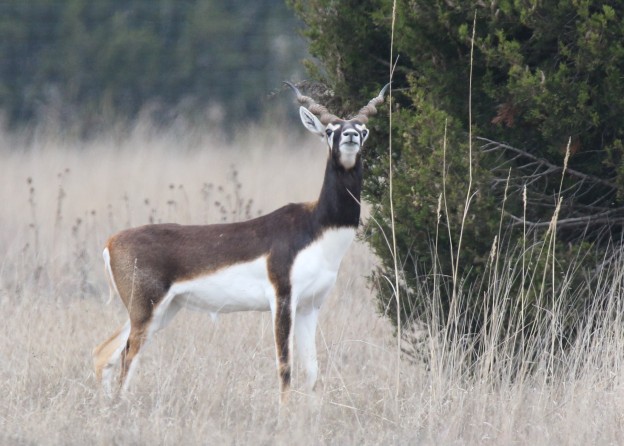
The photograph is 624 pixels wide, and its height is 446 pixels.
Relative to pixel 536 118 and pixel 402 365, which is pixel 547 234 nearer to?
pixel 536 118

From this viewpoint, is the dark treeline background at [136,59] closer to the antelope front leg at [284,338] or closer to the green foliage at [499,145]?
the green foliage at [499,145]

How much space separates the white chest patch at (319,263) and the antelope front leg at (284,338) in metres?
0.09

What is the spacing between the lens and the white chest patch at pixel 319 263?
7055 millimetres

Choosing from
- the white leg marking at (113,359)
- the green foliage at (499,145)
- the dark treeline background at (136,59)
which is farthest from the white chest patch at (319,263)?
the dark treeline background at (136,59)

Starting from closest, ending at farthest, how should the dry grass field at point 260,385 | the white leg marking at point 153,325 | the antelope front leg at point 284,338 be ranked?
the dry grass field at point 260,385 → the antelope front leg at point 284,338 → the white leg marking at point 153,325

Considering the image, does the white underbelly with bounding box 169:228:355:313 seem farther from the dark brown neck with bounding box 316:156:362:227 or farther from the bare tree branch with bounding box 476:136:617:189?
the bare tree branch with bounding box 476:136:617:189

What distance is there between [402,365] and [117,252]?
200cm

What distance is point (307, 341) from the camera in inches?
292

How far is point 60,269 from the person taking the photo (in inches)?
452

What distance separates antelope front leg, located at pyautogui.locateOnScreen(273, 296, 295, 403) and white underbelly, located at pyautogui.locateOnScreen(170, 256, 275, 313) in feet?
0.31

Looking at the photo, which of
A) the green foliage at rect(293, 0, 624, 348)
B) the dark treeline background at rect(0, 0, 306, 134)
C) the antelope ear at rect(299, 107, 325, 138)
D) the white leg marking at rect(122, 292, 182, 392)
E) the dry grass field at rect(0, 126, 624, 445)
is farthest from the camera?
the dark treeline background at rect(0, 0, 306, 134)

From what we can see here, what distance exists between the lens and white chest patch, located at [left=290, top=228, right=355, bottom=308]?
7055mm

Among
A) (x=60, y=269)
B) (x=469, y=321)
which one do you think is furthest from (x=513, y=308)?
(x=60, y=269)

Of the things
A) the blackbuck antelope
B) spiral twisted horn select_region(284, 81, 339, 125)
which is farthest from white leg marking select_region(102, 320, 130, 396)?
spiral twisted horn select_region(284, 81, 339, 125)
